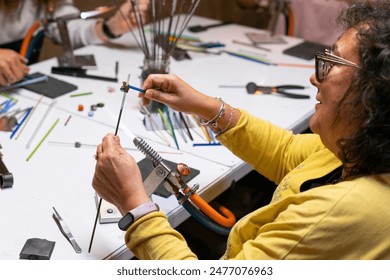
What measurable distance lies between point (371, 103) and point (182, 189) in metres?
0.46

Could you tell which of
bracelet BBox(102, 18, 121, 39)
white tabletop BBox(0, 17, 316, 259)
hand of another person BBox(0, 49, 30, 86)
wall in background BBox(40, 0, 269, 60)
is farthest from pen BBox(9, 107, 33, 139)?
wall in background BBox(40, 0, 269, 60)

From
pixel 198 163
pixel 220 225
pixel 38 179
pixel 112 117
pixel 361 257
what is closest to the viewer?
pixel 361 257

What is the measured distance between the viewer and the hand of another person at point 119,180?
37.7 inches

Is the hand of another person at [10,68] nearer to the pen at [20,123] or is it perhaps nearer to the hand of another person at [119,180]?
the pen at [20,123]

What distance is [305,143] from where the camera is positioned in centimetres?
125

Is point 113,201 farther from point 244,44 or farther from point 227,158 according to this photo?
point 244,44

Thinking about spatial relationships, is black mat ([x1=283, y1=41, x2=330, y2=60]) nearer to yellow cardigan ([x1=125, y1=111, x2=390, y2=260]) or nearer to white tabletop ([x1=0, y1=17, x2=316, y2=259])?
white tabletop ([x1=0, y1=17, x2=316, y2=259])

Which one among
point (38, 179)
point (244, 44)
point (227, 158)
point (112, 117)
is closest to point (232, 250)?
point (227, 158)

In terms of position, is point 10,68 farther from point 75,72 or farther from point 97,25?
point 97,25

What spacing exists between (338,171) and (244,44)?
1420 mm

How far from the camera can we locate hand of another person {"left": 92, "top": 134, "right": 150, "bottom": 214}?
0.96m

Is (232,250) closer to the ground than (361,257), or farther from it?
closer to the ground

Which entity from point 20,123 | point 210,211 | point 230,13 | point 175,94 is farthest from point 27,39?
point 230,13

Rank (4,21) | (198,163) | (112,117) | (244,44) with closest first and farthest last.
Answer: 1. (198,163)
2. (112,117)
3. (4,21)
4. (244,44)
